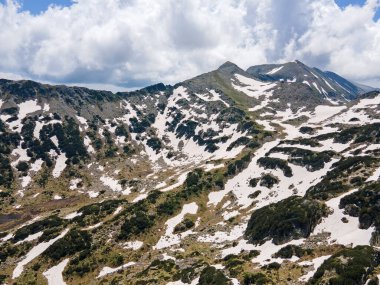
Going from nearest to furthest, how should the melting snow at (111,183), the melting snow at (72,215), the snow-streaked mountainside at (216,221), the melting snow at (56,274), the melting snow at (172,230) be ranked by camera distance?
1. the snow-streaked mountainside at (216,221)
2. the melting snow at (56,274)
3. the melting snow at (172,230)
4. the melting snow at (72,215)
5. the melting snow at (111,183)

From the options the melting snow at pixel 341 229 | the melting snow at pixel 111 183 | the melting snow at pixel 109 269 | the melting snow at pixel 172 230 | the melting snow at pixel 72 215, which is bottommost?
the melting snow at pixel 109 269

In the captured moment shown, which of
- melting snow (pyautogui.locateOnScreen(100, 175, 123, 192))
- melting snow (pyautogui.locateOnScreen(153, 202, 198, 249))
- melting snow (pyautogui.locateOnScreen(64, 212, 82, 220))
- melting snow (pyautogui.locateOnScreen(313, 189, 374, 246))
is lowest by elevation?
melting snow (pyautogui.locateOnScreen(153, 202, 198, 249))

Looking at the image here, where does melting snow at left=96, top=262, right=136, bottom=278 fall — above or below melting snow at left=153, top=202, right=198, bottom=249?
below

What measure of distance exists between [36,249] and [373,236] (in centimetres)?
8785

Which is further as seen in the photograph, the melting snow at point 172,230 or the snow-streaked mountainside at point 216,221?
the melting snow at point 172,230

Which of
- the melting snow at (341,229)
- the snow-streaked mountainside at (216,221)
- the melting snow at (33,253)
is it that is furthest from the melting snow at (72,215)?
the melting snow at (341,229)

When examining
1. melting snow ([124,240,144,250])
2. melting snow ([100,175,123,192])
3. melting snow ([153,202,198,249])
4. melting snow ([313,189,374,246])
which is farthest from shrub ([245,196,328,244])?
melting snow ([100,175,123,192])

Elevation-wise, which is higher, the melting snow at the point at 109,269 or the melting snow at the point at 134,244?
the melting snow at the point at 134,244

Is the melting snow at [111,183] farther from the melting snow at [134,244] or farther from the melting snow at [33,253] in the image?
the melting snow at [134,244]

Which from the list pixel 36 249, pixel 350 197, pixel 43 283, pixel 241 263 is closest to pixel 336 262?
pixel 241 263

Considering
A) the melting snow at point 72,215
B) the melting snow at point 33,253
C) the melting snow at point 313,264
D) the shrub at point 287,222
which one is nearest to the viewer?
the melting snow at point 313,264

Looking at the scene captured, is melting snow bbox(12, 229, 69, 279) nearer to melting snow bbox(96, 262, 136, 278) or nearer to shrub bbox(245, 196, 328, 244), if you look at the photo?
melting snow bbox(96, 262, 136, 278)

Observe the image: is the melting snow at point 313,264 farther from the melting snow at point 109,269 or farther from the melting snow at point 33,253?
the melting snow at point 33,253

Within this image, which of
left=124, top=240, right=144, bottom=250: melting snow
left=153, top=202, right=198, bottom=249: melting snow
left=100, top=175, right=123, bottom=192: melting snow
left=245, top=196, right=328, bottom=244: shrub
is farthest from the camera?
left=100, top=175, right=123, bottom=192: melting snow
